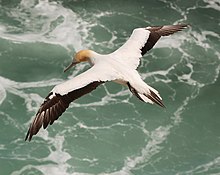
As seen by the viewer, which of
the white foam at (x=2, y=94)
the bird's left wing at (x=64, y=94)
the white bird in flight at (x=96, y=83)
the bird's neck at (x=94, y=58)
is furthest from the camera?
the white foam at (x=2, y=94)

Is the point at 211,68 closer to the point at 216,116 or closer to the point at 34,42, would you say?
the point at 216,116

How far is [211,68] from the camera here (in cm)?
2909

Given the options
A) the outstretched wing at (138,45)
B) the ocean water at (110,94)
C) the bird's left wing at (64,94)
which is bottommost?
the ocean water at (110,94)

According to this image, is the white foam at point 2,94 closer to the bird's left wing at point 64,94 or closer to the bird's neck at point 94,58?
the bird's neck at point 94,58

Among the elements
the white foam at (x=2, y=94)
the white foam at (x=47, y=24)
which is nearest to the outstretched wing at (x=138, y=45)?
Answer: the white foam at (x=2, y=94)

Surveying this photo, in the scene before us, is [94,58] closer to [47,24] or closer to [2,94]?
[2,94]

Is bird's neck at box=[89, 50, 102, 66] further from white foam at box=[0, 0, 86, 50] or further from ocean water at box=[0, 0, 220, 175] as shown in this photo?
white foam at box=[0, 0, 86, 50]

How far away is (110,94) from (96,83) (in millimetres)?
11550

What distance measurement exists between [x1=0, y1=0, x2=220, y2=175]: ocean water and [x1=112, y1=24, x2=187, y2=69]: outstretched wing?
714 centimetres

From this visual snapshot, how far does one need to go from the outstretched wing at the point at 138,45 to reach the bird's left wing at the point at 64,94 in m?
0.85

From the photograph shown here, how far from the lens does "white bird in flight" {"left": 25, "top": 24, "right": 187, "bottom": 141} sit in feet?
48.7

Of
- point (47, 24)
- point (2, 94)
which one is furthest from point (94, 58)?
point (47, 24)

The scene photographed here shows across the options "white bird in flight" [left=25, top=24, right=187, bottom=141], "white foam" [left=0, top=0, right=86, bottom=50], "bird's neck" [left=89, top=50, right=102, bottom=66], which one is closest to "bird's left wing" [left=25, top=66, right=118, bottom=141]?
"white bird in flight" [left=25, top=24, right=187, bottom=141]

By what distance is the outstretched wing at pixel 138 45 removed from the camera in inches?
655
